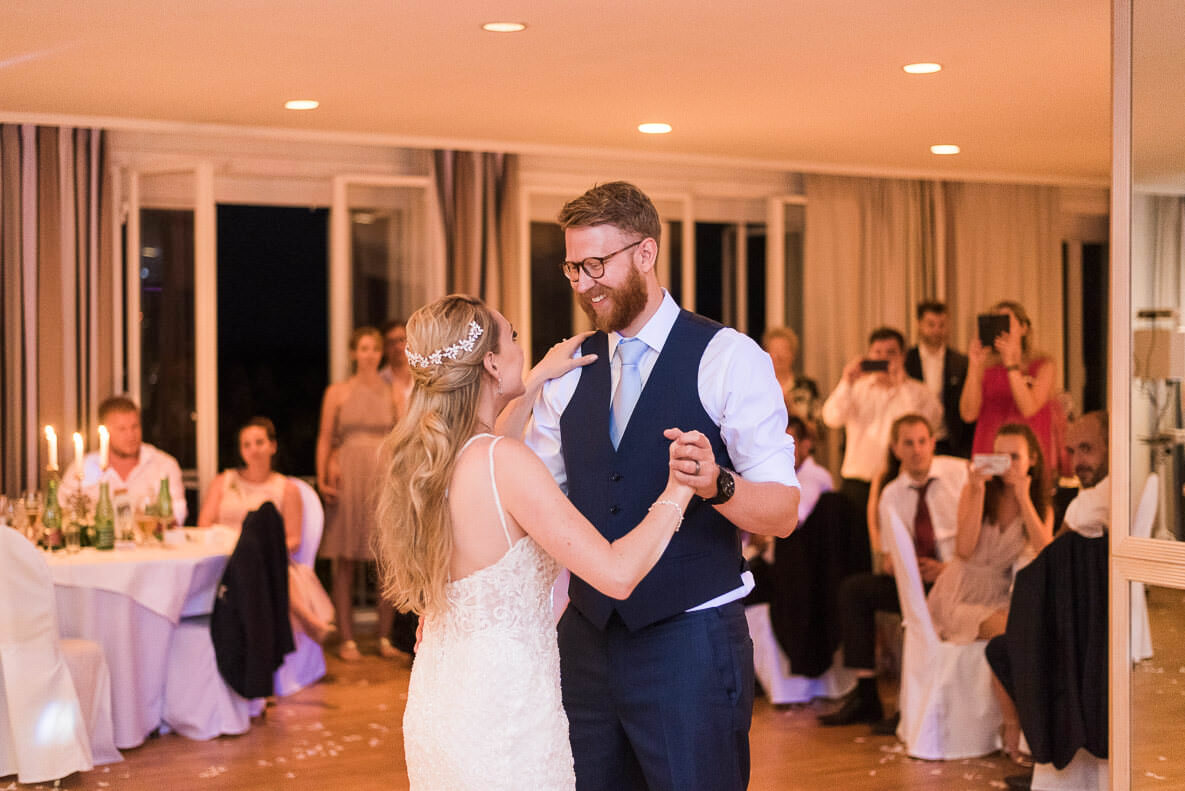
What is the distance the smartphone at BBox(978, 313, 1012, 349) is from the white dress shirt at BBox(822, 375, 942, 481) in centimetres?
78

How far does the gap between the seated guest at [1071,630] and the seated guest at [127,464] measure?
3466 millimetres

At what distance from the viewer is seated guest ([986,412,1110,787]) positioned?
4.14 meters

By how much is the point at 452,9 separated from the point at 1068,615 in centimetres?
273

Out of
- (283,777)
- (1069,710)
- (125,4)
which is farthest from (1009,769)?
(125,4)

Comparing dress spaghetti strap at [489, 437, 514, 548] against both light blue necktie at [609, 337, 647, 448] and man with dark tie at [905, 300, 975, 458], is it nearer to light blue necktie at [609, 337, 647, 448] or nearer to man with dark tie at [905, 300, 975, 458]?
light blue necktie at [609, 337, 647, 448]

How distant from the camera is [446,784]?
2240 mm

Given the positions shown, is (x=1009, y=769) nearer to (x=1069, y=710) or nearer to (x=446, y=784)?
(x=1069, y=710)

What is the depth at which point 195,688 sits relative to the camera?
16.7 feet

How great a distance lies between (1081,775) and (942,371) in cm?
336

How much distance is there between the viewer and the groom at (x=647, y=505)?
2.38 meters

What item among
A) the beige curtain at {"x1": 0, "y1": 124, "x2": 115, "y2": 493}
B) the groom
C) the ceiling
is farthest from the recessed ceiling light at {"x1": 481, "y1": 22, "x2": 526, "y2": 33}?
the beige curtain at {"x1": 0, "y1": 124, "x2": 115, "y2": 493}

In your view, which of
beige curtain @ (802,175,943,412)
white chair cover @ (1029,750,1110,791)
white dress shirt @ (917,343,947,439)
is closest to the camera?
white chair cover @ (1029,750,1110,791)

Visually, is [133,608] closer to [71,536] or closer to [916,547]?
[71,536]

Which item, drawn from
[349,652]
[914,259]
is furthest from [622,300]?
→ [914,259]
